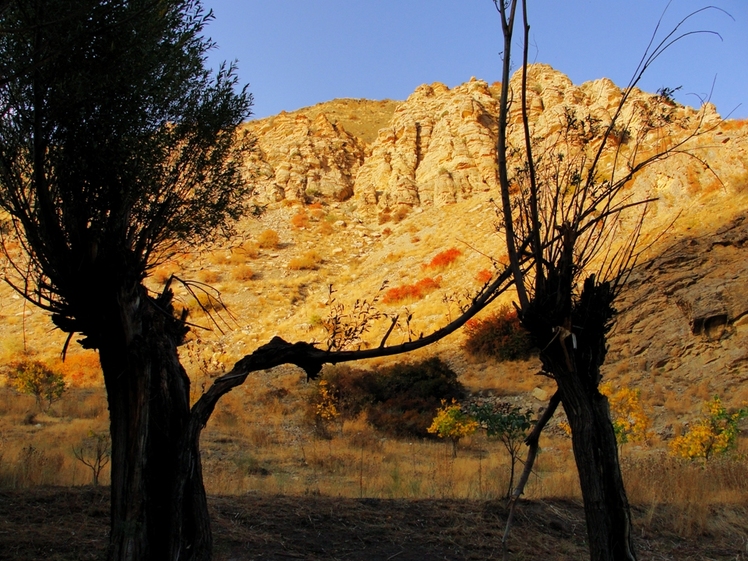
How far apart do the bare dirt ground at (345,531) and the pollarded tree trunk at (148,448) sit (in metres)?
1.40

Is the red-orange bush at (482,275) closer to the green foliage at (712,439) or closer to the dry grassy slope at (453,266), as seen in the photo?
the dry grassy slope at (453,266)

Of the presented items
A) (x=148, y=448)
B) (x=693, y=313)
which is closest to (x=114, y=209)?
(x=148, y=448)

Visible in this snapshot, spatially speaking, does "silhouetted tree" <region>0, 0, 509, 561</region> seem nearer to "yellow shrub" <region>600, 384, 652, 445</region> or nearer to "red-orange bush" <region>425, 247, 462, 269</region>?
"yellow shrub" <region>600, 384, 652, 445</region>

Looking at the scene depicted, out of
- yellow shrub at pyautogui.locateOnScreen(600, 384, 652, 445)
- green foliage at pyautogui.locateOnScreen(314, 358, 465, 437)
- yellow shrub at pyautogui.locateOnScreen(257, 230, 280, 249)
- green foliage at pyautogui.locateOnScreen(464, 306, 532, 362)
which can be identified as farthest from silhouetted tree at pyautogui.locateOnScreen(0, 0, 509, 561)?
yellow shrub at pyautogui.locateOnScreen(257, 230, 280, 249)

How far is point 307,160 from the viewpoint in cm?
4653

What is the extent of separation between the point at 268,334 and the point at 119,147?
22860 millimetres

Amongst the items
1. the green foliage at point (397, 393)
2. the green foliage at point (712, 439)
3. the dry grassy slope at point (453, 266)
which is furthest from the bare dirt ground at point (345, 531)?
the green foliage at point (397, 393)

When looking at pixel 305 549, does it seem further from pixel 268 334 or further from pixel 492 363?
pixel 268 334

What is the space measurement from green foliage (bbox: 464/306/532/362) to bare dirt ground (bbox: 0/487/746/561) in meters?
12.8

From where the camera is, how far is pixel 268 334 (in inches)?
1101

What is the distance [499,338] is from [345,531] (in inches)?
607

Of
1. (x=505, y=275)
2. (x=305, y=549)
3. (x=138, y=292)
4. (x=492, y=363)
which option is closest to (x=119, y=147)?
(x=138, y=292)

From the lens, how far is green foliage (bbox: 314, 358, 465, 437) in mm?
16812

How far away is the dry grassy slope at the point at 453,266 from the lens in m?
17.5
